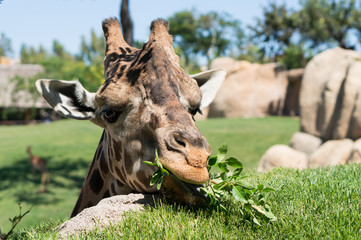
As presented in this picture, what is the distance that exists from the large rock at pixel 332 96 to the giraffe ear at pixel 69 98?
10.5 metres

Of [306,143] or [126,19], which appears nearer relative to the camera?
[126,19]

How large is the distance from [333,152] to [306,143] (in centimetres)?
176

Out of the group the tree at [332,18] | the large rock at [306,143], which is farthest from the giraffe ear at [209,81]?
the tree at [332,18]

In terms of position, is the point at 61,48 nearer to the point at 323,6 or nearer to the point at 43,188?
the point at 323,6

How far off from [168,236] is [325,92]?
12097mm

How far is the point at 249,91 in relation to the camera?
31.8 m

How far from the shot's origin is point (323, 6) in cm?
3944

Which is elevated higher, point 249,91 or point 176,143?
point 176,143

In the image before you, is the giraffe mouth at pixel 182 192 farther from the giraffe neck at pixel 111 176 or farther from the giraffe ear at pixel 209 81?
the giraffe ear at pixel 209 81

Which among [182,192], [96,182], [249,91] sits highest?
[182,192]

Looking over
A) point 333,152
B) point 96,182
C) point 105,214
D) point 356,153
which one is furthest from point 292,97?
point 105,214

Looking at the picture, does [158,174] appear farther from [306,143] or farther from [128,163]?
[306,143]

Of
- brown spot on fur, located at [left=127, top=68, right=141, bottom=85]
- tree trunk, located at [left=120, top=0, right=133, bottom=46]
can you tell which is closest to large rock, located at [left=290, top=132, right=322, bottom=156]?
tree trunk, located at [left=120, top=0, right=133, bottom=46]

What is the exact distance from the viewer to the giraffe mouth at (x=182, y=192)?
276 centimetres
